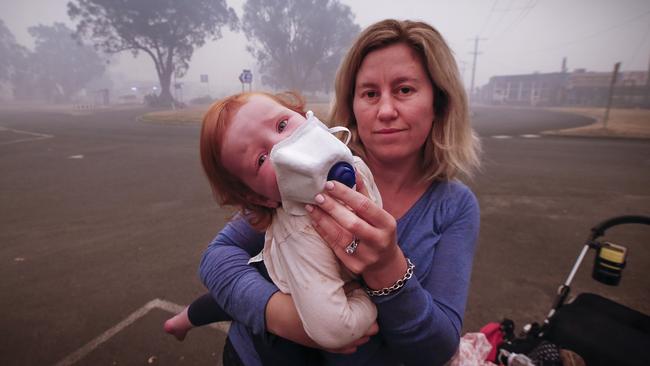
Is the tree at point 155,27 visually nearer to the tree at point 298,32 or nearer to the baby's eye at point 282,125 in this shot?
the tree at point 298,32

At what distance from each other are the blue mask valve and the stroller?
52.6 inches

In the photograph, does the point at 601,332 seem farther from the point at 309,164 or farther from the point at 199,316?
the point at 199,316

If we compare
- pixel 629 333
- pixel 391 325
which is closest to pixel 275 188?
pixel 391 325

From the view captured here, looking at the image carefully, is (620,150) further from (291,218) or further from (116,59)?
(116,59)

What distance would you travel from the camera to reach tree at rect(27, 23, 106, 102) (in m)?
64.2

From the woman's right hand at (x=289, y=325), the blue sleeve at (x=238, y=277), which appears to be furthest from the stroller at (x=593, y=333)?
the blue sleeve at (x=238, y=277)

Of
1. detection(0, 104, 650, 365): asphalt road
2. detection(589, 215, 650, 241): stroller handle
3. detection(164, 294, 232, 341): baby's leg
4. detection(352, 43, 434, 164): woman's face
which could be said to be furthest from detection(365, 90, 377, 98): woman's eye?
detection(0, 104, 650, 365): asphalt road

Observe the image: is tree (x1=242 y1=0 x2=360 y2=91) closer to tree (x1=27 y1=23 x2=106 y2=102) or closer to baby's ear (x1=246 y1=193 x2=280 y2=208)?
tree (x1=27 y1=23 x2=106 y2=102)

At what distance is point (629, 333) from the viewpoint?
154cm

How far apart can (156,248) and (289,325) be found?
3.72 metres

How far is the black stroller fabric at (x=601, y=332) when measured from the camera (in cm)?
146

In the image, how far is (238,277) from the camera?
3.91ft

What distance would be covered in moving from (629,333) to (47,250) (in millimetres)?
5391

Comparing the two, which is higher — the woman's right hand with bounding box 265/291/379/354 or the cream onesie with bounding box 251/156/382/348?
the cream onesie with bounding box 251/156/382/348
